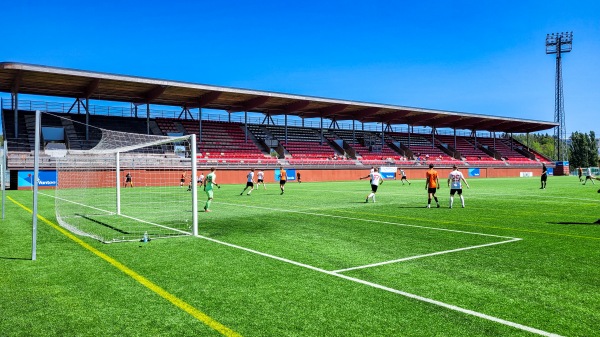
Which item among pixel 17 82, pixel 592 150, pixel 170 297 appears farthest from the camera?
A: pixel 592 150

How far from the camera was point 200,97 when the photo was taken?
167 feet

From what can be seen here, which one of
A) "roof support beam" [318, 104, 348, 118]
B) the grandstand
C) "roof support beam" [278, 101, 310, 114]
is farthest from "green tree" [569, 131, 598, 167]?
"roof support beam" [278, 101, 310, 114]

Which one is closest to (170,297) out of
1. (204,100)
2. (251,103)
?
(204,100)

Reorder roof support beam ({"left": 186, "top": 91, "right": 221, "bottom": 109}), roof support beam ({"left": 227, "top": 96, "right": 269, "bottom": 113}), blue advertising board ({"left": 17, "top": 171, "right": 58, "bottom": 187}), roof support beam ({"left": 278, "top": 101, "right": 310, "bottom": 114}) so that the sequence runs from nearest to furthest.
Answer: blue advertising board ({"left": 17, "top": 171, "right": 58, "bottom": 187}) < roof support beam ({"left": 186, "top": 91, "right": 221, "bottom": 109}) < roof support beam ({"left": 227, "top": 96, "right": 269, "bottom": 113}) < roof support beam ({"left": 278, "top": 101, "right": 310, "bottom": 114})

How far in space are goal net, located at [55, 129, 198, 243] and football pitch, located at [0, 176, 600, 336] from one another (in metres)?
1.29

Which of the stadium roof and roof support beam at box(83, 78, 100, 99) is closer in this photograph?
the stadium roof

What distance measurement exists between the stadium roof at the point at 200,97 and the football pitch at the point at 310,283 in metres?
33.0

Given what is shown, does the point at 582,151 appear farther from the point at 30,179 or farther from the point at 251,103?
the point at 30,179

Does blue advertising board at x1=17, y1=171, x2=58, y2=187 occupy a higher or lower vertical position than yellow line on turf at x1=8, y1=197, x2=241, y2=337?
higher

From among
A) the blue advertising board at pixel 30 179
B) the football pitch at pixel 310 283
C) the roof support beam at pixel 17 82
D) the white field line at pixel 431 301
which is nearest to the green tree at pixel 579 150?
the football pitch at pixel 310 283

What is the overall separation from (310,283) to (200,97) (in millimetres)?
47282

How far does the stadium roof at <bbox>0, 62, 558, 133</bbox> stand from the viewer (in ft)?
130

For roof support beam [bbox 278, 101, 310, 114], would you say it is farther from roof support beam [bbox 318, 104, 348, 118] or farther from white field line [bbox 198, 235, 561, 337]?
white field line [bbox 198, 235, 561, 337]

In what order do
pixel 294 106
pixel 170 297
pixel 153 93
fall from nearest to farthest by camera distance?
pixel 170 297 < pixel 153 93 < pixel 294 106
